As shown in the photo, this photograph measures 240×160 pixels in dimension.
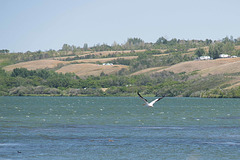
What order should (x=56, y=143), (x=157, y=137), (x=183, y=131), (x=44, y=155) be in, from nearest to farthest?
(x=44, y=155)
(x=56, y=143)
(x=157, y=137)
(x=183, y=131)

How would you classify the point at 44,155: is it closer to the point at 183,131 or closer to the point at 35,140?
the point at 35,140

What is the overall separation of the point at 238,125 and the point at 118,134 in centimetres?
1737

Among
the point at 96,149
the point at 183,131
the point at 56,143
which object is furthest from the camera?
the point at 183,131

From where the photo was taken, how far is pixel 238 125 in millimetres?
59406

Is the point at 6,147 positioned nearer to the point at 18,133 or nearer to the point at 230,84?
the point at 18,133

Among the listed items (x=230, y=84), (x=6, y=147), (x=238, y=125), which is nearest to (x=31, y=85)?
(x=230, y=84)

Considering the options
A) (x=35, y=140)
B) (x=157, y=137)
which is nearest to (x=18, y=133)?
(x=35, y=140)

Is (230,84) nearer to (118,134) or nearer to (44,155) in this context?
(118,134)

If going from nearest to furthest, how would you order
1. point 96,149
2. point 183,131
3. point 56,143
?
1. point 96,149
2. point 56,143
3. point 183,131

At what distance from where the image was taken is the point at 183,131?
5212 centimetres

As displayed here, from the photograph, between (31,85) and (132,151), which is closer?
(132,151)

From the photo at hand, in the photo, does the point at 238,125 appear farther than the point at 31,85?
No

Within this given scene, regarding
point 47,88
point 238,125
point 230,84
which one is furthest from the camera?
point 47,88

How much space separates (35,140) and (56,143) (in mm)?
2717
